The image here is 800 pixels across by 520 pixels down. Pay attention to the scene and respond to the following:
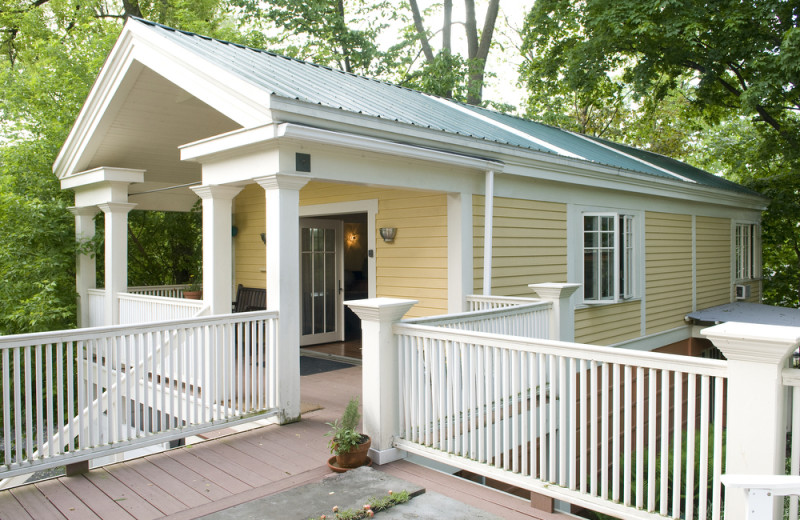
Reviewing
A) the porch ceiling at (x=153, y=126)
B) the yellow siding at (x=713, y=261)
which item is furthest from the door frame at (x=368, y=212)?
the yellow siding at (x=713, y=261)

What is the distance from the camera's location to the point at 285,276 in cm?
479

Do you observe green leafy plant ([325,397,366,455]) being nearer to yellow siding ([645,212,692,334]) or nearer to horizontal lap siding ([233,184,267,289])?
horizontal lap siding ([233,184,267,289])

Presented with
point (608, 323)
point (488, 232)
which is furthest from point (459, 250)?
point (608, 323)

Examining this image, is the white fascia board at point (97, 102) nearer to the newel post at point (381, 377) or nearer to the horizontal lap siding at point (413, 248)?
the horizontal lap siding at point (413, 248)

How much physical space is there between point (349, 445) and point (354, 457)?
0.11 metres

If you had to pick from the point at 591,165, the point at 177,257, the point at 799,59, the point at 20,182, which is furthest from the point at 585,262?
the point at 20,182

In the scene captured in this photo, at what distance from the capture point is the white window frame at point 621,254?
8.44 m

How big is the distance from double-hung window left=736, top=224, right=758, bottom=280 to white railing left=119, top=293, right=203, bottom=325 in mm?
11891

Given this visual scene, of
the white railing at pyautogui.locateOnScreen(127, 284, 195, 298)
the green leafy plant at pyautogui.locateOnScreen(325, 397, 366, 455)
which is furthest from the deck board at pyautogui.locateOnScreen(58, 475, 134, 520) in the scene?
the white railing at pyautogui.locateOnScreen(127, 284, 195, 298)

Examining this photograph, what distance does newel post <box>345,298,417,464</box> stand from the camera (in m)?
4.01

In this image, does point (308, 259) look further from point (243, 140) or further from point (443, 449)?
point (443, 449)

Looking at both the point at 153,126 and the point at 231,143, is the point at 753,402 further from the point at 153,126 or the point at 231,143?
the point at 153,126

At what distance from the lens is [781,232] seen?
551 inches

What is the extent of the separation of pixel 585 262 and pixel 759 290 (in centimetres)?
778
